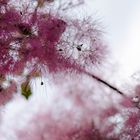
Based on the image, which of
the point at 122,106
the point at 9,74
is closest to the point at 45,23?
the point at 9,74

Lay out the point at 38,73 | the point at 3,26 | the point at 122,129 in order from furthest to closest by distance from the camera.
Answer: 1. the point at 122,129
2. the point at 38,73
3. the point at 3,26

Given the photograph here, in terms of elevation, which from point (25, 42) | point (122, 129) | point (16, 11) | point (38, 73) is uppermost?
point (16, 11)

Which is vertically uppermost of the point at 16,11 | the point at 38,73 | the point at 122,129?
the point at 16,11

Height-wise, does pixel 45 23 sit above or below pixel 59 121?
above

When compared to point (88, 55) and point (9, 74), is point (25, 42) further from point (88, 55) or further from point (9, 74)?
point (88, 55)

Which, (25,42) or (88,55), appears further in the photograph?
(88,55)

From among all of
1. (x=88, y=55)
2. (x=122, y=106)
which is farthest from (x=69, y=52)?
(x=122, y=106)

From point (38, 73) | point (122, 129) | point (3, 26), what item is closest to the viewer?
point (3, 26)

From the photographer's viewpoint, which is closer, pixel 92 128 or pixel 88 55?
pixel 88 55

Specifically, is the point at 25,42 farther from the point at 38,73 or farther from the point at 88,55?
the point at 88,55
